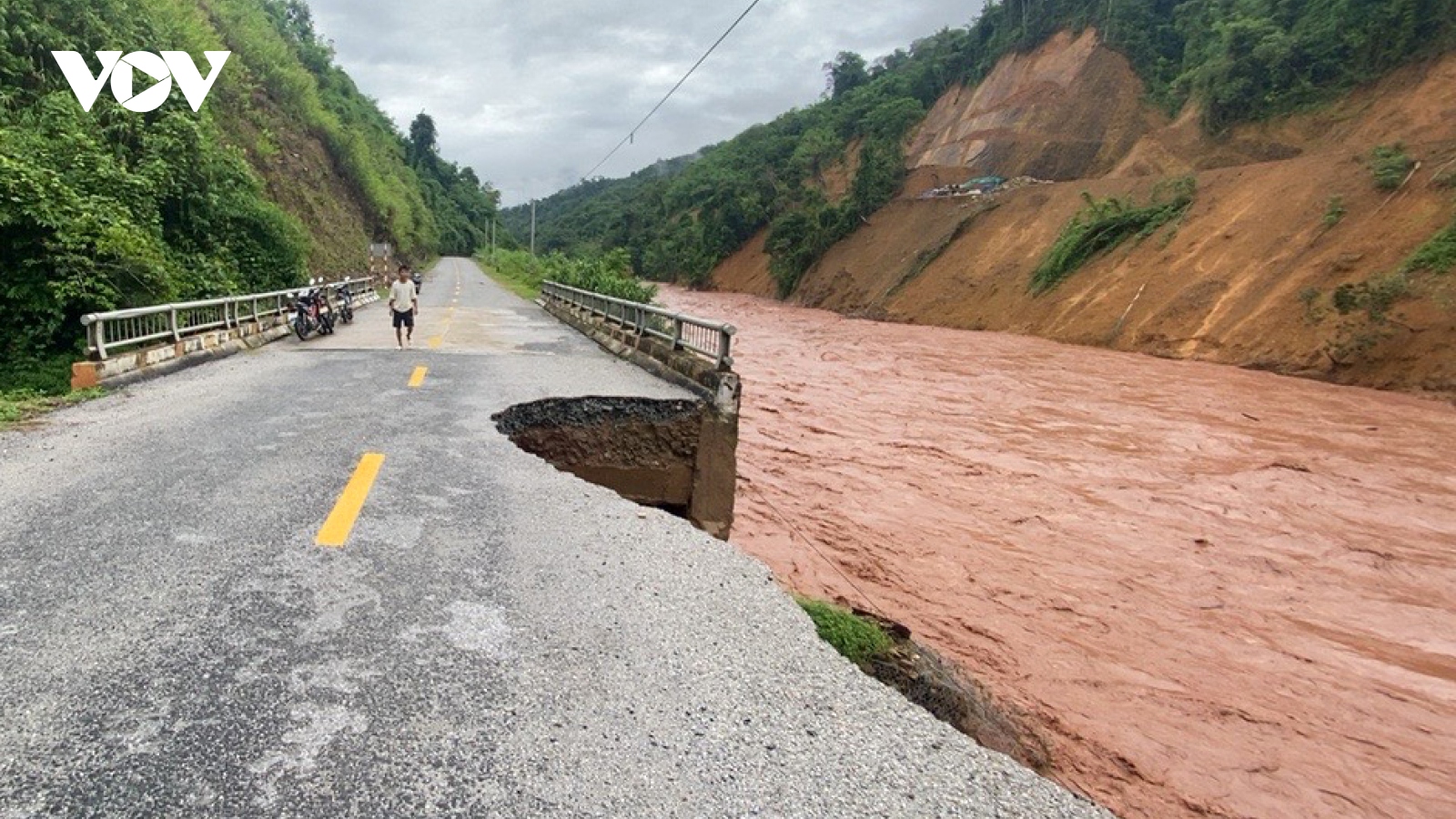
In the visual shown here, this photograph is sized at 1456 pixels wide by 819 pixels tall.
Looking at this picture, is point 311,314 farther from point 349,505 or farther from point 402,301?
point 349,505

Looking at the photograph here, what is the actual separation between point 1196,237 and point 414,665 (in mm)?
29163

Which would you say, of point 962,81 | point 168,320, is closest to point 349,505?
A: point 168,320

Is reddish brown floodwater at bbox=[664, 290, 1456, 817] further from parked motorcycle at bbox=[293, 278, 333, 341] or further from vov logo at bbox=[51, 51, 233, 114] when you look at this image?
vov logo at bbox=[51, 51, 233, 114]

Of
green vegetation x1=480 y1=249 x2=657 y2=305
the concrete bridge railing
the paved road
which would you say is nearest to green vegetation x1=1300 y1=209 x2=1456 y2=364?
green vegetation x1=480 y1=249 x2=657 y2=305

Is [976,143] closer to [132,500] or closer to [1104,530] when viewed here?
[1104,530]

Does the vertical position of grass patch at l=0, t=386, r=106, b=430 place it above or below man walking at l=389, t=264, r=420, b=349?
below

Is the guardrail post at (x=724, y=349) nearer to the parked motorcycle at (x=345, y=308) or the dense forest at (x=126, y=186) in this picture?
the dense forest at (x=126, y=186)

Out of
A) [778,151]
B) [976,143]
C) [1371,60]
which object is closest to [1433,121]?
[1371,60]

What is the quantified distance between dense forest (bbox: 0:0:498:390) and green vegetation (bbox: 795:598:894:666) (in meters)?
9.45

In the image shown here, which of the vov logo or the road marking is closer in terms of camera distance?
the road marking

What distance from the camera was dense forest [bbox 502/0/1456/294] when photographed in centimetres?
3269

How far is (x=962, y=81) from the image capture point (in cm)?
6544

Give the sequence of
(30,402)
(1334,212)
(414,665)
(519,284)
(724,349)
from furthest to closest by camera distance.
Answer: (519,284) → (1334,212) → (724,349) → (30,402) → (414,665)

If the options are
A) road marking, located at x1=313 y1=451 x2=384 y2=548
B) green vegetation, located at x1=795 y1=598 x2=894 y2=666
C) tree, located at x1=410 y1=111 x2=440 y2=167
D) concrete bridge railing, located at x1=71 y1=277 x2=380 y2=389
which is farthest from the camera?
tree, located at x1=410 y1=111 x2=440 y2=167
